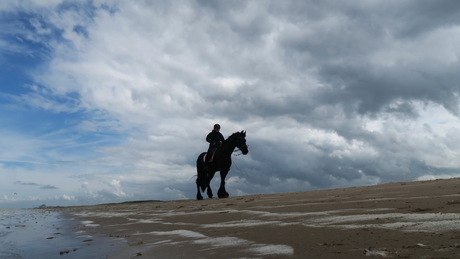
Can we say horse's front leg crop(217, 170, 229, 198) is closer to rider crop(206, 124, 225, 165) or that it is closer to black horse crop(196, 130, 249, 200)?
black horse crop(196, 130, 249, 200)

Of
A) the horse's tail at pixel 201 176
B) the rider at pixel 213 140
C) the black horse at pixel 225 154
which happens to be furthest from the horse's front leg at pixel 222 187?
the horse's tail at pixel 201 176

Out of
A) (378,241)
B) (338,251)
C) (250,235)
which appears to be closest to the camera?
(338,251)

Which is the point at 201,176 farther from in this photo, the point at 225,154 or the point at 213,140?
the point at 225,154

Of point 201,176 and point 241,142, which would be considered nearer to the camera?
point 241,142

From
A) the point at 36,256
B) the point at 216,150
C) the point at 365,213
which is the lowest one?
the point at 36,256

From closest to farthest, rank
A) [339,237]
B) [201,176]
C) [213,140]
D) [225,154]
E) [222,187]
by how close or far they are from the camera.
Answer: [339,237], [222,187], [225,154], [213,140], [201,176]

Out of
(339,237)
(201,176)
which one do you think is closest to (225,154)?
(201,176)

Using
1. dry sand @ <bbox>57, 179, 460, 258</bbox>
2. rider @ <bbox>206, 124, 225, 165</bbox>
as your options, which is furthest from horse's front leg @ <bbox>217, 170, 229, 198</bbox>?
dry sand @ <bbox>57, 179, 460, 258</bbox>

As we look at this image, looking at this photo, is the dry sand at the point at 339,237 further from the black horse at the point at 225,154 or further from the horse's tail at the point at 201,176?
the horse's tail at the point at 201,176

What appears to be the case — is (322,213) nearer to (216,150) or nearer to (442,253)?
(442,253)

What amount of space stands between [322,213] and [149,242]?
2.62m

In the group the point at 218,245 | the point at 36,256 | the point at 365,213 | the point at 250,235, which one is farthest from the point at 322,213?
the point at 36,256

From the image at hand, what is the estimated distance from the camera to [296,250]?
3051 mm

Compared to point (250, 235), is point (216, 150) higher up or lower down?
higher up
